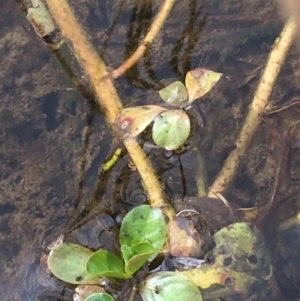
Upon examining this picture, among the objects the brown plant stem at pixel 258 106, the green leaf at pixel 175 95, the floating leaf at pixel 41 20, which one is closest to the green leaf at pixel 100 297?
the brown plant stem at pixel 258 106

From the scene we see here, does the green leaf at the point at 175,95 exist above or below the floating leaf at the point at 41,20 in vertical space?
below

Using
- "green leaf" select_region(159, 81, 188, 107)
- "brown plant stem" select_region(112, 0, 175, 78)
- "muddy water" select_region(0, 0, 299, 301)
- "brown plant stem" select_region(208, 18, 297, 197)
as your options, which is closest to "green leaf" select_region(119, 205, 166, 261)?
"muddy water" select_region(0, 0, 299, 301)

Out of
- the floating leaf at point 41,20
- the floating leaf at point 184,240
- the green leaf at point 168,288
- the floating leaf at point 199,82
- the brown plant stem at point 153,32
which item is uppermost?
the floating leaf at point 41,20

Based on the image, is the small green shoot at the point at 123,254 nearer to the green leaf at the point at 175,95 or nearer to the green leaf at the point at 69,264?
the green leaf at the point at 69,264

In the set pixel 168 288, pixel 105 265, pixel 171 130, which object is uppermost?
pixel 171 130

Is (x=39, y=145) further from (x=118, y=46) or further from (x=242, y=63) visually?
(x=242, y=63)

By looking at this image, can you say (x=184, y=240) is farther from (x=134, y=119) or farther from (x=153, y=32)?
(x=153, y=32)

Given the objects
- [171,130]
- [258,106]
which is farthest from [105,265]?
[258,106]
